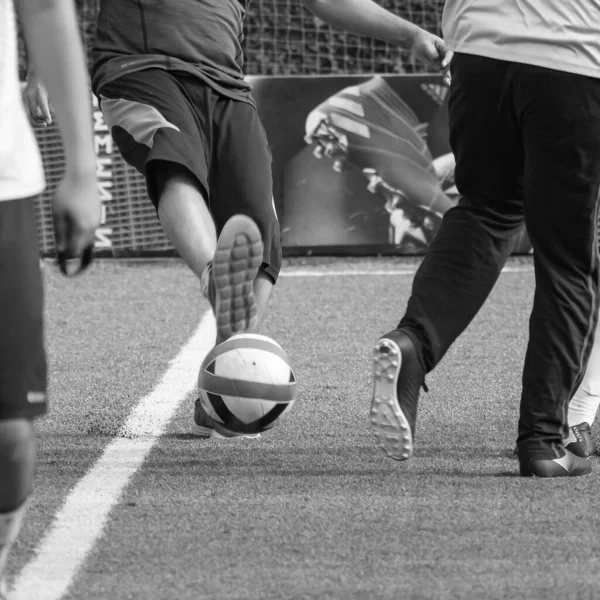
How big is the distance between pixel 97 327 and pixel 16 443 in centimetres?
474

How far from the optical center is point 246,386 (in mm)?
3584

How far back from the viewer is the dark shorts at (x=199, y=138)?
12.9 feet

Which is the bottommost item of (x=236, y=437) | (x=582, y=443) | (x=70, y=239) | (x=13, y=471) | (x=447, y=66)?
(x=236, y=437)

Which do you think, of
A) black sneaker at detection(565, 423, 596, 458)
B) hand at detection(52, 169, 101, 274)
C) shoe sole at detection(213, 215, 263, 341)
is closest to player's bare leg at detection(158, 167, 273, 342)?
shoe sole at detection(213, 215, 263, 341)

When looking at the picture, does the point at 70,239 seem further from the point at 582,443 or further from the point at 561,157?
the point at 582,443

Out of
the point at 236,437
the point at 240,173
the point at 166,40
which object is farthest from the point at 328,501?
the point at 166,40

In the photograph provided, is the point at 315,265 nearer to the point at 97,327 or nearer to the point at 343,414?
the point at 97,327

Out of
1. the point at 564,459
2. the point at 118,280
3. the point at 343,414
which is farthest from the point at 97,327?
the point at 564,459

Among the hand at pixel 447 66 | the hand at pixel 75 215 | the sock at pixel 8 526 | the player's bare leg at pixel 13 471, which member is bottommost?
the sock at pixel 8 526

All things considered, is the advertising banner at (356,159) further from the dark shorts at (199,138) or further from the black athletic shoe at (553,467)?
the black athletic shoe at (553,467)

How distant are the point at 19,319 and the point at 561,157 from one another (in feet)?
5.78

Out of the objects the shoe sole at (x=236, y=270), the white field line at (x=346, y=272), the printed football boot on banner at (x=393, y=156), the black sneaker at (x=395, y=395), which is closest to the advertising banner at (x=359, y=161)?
the printed football boot on banner at (x=393, y=156)

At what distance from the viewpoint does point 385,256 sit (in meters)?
10.2

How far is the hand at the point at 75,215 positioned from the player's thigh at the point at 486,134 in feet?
5.16
